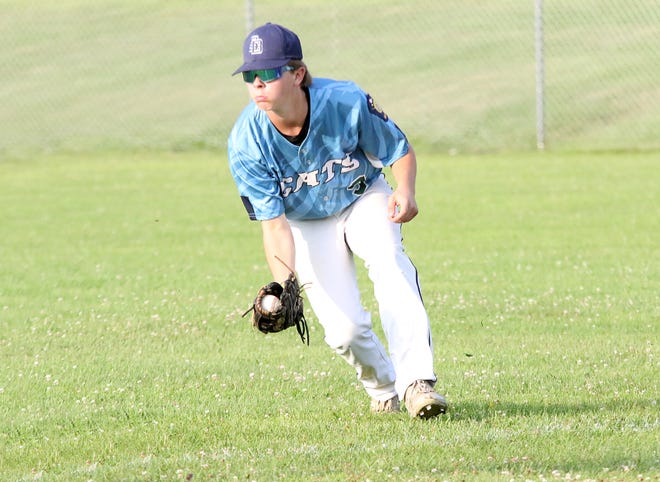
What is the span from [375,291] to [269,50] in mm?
1295

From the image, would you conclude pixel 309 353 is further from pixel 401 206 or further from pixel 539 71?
pixel 539 71

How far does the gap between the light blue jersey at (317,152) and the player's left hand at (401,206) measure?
0.25 m

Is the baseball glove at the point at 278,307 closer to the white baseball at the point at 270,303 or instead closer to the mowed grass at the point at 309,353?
the white baseball at the point at 270,303

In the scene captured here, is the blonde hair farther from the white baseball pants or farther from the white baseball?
the white baseball

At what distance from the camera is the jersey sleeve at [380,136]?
19.6 ft

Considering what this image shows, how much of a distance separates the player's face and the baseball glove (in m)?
0.80

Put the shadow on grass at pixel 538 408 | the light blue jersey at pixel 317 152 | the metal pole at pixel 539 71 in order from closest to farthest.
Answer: the light blue jersey at pixel 317 152 → the shadow on grass at pixel 538 408 → the metal pole at pixel 539 71

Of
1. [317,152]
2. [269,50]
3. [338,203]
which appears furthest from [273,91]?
[338,203]

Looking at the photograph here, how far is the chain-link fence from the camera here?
934 inches

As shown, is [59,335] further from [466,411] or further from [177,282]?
[466,411]

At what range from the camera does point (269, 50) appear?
18.6 ft

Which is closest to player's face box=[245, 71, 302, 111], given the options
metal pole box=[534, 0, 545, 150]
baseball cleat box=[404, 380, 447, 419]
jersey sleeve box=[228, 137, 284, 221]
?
jersey sleeve box=[228, 137, 284, 221]

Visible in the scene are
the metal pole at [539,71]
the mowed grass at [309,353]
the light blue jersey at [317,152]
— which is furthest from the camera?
the metal pole at [539,71]

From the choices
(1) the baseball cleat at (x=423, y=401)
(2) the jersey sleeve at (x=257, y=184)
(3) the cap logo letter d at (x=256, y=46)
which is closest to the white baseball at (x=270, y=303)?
(2) the jersey sleeve at (x=257, y=184)
